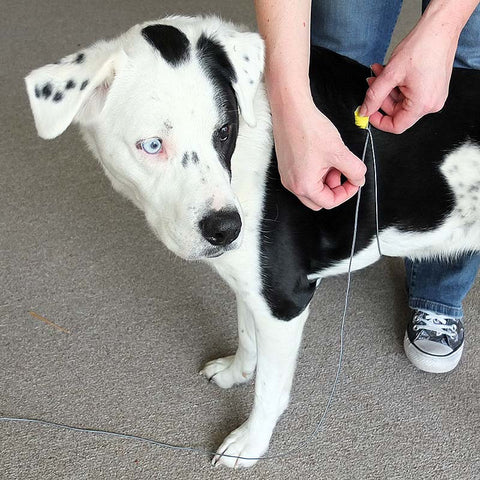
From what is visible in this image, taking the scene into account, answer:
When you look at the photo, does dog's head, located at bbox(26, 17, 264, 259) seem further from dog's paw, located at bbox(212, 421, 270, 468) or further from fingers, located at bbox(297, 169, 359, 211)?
dog's paw, located at bbox(212, 421, 270, 468)

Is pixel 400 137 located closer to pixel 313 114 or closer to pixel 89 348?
pixel 313 114

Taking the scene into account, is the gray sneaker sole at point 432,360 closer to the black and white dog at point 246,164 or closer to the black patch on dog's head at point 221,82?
the black and white dog at point 246,164

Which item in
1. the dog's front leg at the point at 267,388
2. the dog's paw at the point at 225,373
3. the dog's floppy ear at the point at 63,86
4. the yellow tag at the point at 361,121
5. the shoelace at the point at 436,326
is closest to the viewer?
the dog's floppy ear at the point at 63,86

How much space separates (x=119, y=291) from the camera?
1.77 metres

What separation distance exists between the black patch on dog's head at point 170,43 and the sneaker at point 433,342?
966mm

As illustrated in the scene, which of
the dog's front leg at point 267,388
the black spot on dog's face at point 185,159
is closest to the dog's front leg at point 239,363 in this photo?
the dog's front leg at point 267,388

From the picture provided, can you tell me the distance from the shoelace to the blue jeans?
21 mm

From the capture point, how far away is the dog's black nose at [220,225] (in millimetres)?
1007

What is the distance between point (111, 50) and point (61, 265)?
0.97 m

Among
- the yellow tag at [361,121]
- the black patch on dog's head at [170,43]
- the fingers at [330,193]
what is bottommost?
the fingers at [330,193]

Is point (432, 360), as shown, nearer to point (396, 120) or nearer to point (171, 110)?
point (396, 120)

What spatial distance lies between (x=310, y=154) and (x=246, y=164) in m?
0.14

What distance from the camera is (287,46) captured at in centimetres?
104

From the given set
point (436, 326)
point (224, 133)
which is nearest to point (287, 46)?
point (224, 133)
